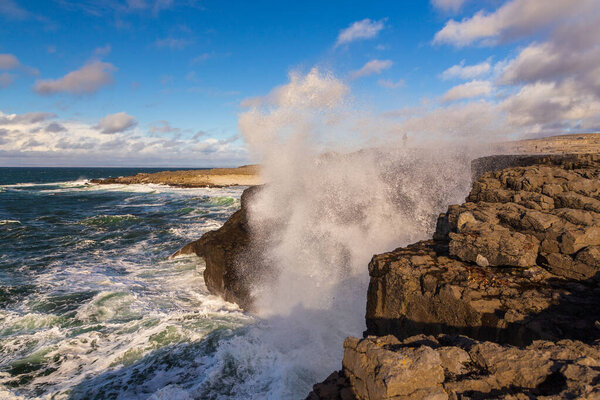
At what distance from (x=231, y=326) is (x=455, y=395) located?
6.57 meters

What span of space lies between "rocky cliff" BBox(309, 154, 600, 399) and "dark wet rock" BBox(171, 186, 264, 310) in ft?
16.0

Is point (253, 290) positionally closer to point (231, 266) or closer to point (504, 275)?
point (231, 266)

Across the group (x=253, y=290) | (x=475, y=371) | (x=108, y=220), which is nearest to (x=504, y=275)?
(x=475, y=371)

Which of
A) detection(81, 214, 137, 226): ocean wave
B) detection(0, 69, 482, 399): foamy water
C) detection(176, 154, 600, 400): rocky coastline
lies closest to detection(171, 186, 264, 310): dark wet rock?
detection(0, 69, 482, 399): foamy water

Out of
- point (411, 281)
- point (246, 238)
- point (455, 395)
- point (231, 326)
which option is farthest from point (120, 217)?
point (455, 395)

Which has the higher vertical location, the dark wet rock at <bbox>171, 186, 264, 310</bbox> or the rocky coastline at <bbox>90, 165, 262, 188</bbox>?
the rocky coastline at <bbox>90, 165, 262, 188</bbox>

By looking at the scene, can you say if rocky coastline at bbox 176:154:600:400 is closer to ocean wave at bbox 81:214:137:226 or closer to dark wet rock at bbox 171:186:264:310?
dark wet rock at bbox 171:186:264:310

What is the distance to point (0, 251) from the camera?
16094 millimetres

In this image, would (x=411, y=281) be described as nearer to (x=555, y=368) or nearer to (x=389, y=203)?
(x=555, y=368)

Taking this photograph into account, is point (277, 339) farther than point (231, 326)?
No

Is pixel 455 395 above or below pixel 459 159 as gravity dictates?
below

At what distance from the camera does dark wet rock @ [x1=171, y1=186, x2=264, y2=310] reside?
32.0 ft

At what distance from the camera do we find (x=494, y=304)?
451 cm

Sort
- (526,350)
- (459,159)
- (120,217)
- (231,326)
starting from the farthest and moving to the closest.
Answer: (120,217)
(459,159)
(231,326)
(526,350)
